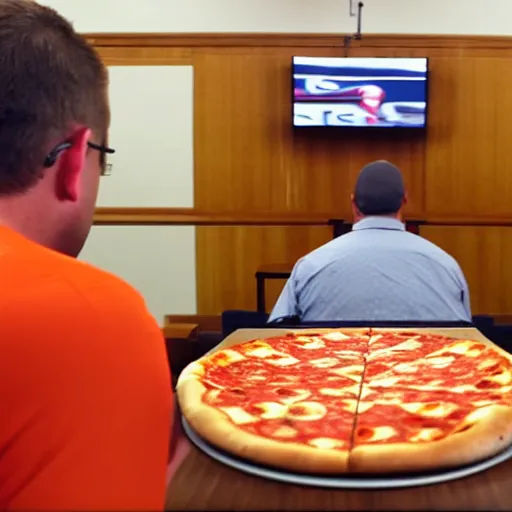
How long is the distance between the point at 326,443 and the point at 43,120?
2.27ft

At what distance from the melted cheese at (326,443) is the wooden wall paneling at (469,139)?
17.5 ft

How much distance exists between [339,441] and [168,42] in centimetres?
549

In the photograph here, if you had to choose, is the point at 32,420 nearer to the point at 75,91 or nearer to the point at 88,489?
the point at 88,489

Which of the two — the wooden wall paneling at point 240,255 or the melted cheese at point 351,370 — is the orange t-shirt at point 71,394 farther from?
the wooden wall paneling at point 240,255

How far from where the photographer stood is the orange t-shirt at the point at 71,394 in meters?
0.78

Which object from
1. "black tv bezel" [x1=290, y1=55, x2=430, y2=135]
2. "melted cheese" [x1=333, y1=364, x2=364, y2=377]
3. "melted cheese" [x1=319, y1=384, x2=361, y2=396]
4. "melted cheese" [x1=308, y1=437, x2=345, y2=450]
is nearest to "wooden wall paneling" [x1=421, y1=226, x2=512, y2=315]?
"black tv bezel" [x1=290, y1=55, x2=430, y2=135]

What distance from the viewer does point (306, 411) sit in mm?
1487

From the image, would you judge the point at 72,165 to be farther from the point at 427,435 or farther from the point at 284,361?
the point at 284,361

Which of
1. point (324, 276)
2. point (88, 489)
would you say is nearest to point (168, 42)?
→ point (324, 276)

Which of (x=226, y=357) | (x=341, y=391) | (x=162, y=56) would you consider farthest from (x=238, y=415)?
(x=162, y=56)

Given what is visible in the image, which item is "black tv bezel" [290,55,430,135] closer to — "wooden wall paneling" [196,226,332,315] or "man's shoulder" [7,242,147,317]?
"wooden wall paneling" [196,226,332,315]

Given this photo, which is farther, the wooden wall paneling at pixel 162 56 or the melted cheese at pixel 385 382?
the wooden wall paneling at pixel 162 56

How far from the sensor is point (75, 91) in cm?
97

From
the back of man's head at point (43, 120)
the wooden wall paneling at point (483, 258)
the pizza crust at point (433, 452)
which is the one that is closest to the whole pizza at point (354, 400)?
the pizza crust at point (433, 452)
